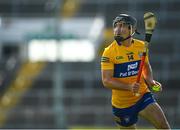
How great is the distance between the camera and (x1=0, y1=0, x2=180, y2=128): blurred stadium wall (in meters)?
20.6

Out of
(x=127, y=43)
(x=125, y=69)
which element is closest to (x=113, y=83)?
(x=125, y=69)

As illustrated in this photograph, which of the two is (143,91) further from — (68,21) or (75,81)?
(68,21)

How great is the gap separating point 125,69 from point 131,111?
53cm

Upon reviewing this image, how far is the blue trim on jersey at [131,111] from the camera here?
9.98m

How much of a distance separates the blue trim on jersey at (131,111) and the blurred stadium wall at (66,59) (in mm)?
8652

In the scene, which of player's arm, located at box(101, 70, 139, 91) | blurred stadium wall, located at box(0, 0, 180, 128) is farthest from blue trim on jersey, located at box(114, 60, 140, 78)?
blurred stadium wall, located at box(0, 0, 180, 128)

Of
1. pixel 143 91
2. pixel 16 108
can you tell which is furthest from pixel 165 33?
pixel 143 91

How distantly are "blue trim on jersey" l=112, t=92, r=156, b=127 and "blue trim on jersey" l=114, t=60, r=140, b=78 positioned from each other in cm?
33

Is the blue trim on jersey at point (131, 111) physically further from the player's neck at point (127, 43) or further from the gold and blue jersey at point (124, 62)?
the player's neck at point (127, 43)

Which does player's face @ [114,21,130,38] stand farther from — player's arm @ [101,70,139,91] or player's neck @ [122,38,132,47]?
player's arm @ [101,70,139,91]

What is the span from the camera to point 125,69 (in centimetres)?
988

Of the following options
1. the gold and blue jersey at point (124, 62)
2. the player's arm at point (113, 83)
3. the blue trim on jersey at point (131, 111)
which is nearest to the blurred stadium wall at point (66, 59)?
the blue trim on jersey at point (131, 111)

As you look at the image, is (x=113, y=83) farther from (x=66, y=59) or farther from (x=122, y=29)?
(x=66, y=59)

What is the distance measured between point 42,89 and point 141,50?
12482 mm
